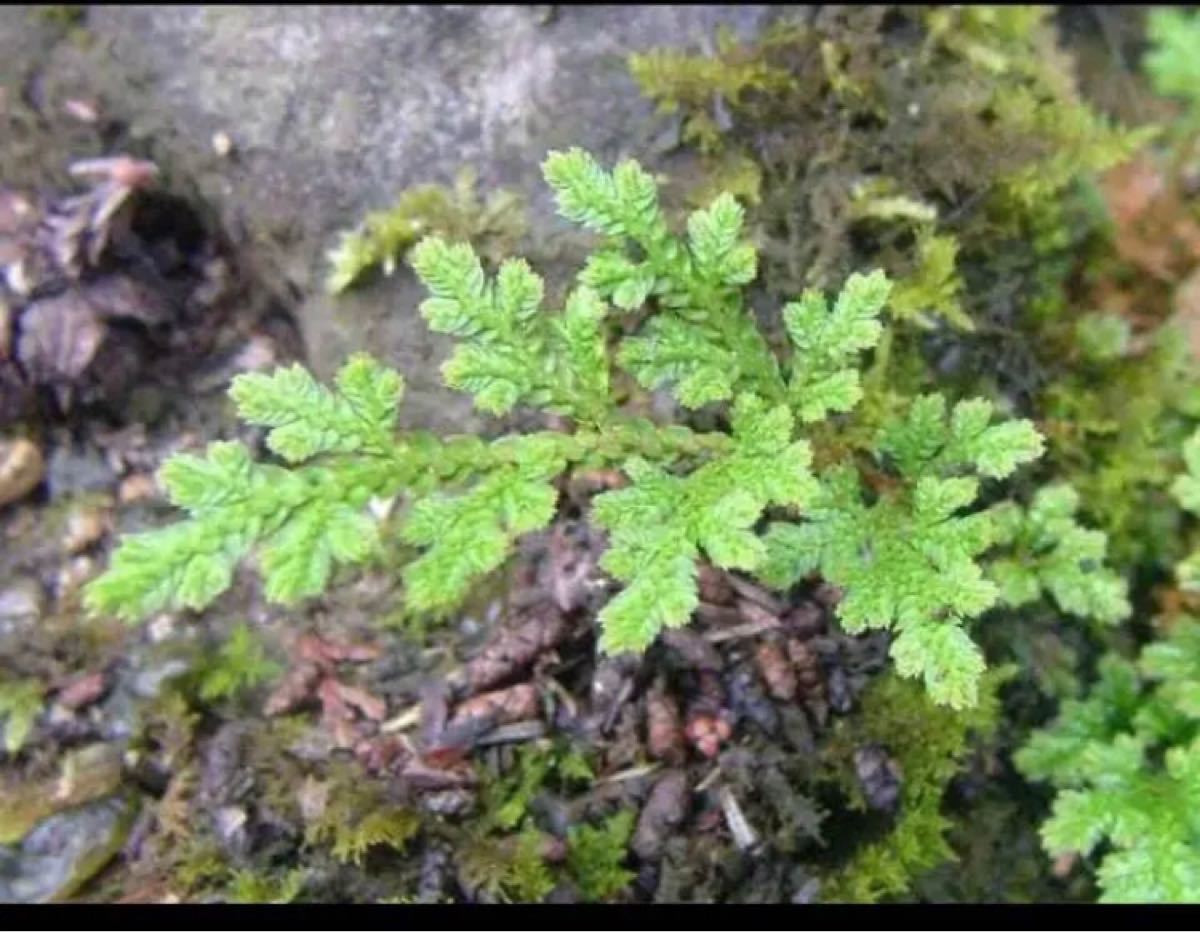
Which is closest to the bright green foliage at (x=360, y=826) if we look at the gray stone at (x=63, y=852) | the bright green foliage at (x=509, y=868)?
the bright green foliage at (x=509, y=868)

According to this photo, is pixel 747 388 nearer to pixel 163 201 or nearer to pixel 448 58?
pixel 448 58

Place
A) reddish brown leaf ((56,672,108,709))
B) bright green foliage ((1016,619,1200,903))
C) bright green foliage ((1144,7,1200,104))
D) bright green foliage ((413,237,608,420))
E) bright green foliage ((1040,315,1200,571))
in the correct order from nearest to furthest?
bright green foliage ((413,237,608,420)) < bright green foliage ((1016,619,1200,903)) < reddish brown leaf ((56,672,108,709)) < bright green foliage ((1040,315,1200,571)) < bright green foliage ((1144,7,1200,104))

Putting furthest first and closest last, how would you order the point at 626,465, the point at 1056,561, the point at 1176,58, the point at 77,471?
the point at 1176,58 → the point at 77,471 → the point at 1056,561 → the point at 626,465

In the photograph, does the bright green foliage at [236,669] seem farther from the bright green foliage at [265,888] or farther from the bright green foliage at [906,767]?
the bright green foliage at [906,767]

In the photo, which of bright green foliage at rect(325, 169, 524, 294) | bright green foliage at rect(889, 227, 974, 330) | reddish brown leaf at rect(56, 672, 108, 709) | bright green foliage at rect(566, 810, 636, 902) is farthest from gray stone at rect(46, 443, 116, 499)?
bright green foliage at rect(889, 227, 974, 330)

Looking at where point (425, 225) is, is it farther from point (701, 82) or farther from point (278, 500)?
Result: point (278, 500)

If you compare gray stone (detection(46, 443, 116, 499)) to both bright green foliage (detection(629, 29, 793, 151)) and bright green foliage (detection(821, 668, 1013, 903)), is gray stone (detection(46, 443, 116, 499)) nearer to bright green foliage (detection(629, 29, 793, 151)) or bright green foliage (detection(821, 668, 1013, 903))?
bright green foliage (detection(629, 29, 793, 151))

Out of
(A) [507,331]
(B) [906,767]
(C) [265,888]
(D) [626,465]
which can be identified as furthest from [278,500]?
(B) [906,767]

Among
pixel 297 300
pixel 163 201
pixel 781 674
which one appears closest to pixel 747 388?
pixel 781 674
